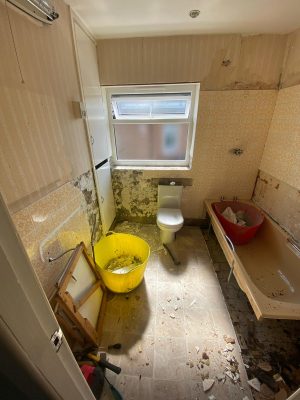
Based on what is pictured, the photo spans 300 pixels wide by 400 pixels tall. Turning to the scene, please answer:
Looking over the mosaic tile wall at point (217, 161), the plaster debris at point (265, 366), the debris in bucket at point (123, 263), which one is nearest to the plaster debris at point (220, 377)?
the plaster debris at point (265, 366)

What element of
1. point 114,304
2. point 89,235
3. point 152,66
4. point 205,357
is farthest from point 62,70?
point 205,357

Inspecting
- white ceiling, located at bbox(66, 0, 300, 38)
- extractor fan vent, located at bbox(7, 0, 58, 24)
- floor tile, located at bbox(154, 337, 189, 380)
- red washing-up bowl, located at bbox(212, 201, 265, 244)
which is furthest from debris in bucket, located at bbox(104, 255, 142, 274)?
white ceiling, located at bbox(66, 0, 300, 38)

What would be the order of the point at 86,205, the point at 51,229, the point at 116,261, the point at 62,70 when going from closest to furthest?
the point at 51,229 < the point at 62,70 < the point at 86,205 < the point at 116,261

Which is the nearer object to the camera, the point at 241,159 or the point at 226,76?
the point at 226,76

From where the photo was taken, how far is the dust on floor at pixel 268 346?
1177mm

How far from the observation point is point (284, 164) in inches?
73.4

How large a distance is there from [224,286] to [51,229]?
66.2 inches

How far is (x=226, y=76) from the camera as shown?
77.7 inches

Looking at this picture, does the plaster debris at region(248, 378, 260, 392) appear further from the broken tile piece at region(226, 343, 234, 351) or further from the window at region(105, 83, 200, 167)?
the window at region(105, 83, 200, 167)

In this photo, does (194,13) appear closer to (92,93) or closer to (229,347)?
(92,93)

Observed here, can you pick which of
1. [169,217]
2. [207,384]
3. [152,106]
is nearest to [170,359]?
[207,384]

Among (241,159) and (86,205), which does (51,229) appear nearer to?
(86,205)

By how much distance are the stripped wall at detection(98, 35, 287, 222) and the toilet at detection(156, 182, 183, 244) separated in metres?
0.22

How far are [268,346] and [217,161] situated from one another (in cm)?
189
